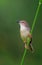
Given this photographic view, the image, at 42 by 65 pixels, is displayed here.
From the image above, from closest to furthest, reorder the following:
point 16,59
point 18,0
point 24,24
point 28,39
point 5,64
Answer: point 28,39 → point 24,24 → point 5,64 → point 16,59 → point 18,0

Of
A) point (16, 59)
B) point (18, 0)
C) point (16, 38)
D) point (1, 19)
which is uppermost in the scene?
point (18, 0)

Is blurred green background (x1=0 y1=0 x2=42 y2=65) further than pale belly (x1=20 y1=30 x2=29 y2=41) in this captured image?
Yes

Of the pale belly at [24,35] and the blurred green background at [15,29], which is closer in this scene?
the pale belly at [24,35]

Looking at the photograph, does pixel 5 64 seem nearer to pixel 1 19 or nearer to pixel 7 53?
pixel 7 53

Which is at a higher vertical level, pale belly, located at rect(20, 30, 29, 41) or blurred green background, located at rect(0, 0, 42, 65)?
pale belly, located at rect(20, 30, 29, 41)

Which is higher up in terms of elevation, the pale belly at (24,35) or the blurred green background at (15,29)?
the pale belly at (24,35)

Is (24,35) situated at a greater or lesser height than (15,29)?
greater

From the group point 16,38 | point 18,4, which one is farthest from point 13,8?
point 16,38

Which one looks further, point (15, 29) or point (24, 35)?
point (15, 29)
